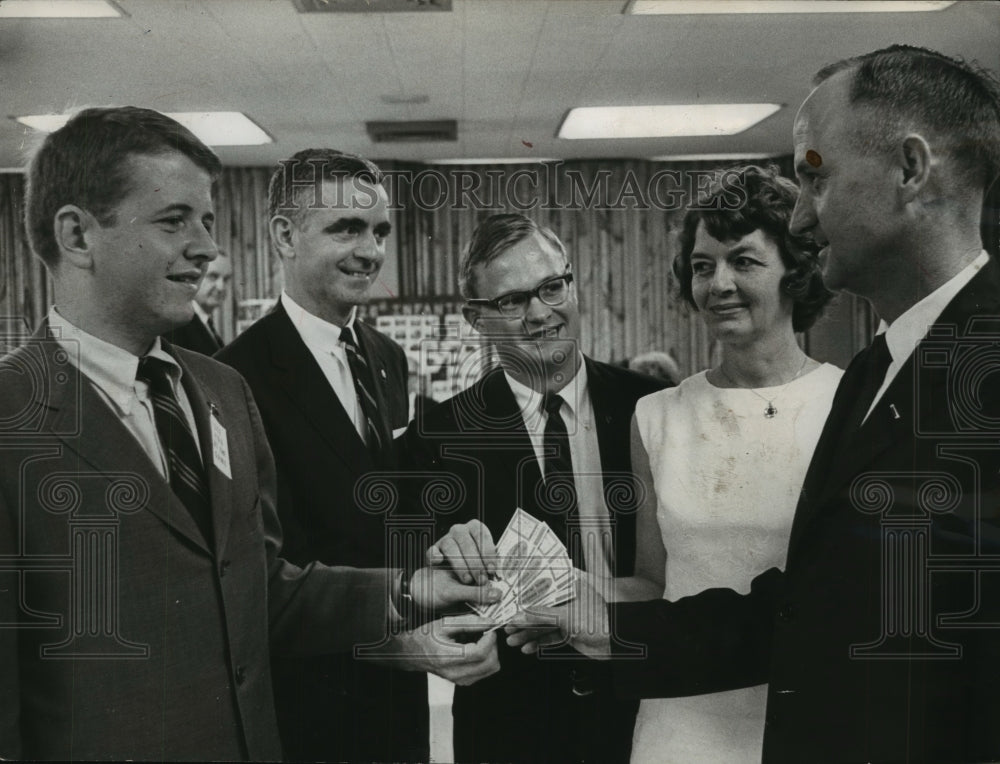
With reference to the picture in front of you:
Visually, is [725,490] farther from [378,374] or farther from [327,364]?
[327,364]

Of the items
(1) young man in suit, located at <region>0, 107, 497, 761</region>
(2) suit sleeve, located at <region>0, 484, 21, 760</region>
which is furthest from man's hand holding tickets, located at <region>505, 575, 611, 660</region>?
(2) suit sleeve, located at <region>0, 484, 21, 760</region>

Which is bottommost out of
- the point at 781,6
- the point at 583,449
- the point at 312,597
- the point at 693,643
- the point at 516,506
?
the point at 693,643

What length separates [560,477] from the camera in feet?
6.66

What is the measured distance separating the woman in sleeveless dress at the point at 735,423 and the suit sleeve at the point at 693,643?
0.09 feet

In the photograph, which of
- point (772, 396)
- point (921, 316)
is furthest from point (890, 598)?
point (921, 316)

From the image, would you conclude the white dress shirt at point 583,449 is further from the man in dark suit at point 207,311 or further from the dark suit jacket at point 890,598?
the man in dark suit at point 207,311

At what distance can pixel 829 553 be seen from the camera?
6.45 feet

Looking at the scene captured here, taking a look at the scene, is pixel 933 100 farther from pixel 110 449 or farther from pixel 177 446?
pixel 110 449

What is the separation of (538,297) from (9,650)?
1.33m

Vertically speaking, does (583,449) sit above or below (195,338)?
below

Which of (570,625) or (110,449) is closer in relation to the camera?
(110,449)

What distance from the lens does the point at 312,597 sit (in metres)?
2.03

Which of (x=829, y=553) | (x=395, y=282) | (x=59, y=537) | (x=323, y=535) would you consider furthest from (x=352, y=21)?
(x=829, y=553)

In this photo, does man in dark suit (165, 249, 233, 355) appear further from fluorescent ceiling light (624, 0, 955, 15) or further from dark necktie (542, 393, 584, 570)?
fluorescent ceiling light (624, 0, 955, 15)
